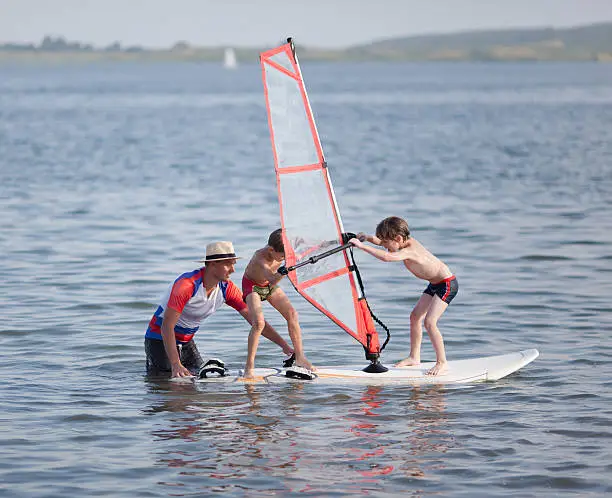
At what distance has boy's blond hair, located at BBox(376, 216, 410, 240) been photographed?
11.2 m

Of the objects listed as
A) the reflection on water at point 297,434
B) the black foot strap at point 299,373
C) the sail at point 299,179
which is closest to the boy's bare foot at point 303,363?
the black foot strap at point 299,373

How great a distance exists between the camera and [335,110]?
79.8 meters

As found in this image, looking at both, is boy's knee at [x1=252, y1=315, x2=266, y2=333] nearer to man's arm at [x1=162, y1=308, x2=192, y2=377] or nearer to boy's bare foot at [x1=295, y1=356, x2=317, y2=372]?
boy's bare foot at [x1=295, y1=356, x2=317, y2=372]

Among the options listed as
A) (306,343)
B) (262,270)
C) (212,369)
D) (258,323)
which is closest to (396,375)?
(258,323)

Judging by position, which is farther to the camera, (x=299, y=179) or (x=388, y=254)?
(x=299, y=179)

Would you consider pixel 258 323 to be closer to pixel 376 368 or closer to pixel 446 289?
pixel 376 368

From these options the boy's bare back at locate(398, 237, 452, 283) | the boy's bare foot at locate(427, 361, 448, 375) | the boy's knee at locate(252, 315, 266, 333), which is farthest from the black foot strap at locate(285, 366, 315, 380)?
the boy's bare back at locate(398, 237, 452, 283)

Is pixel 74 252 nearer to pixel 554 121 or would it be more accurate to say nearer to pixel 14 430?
pixel 14 430

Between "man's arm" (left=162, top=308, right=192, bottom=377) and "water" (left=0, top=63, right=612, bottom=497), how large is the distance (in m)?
0.30

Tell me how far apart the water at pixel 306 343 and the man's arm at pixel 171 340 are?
299 mm

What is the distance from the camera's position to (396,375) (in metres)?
11.8

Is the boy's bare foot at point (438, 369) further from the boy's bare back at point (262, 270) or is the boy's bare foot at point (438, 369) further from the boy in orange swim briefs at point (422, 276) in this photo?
the boy's bare back at point (262, 270)

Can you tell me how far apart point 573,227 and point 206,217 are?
25.3 feet

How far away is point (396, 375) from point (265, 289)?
1.54 m
